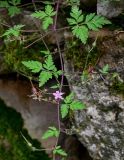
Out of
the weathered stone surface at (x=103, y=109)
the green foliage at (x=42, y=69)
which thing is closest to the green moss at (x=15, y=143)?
the weathered stone surface at (x=103, y=109)

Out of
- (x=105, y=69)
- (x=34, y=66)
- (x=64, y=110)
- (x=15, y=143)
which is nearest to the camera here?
(x=64, y=110)

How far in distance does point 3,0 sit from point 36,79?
599 millimetres

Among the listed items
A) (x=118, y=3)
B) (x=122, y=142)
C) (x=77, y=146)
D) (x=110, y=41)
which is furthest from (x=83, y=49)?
(x=77, y=146)

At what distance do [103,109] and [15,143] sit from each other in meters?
0.86

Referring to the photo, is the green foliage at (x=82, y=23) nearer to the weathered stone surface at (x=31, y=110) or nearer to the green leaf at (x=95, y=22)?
the green leaf at (x=95, y=22)

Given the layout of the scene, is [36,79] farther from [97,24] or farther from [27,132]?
[97,24]

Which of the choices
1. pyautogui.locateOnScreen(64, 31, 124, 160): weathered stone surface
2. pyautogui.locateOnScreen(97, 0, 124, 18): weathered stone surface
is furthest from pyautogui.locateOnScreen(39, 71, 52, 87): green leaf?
pyautogui.locateOnScreen(97, 0, 124, 18): weathered stone surface

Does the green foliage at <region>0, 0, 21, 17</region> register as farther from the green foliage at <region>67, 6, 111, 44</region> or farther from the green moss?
the green moss

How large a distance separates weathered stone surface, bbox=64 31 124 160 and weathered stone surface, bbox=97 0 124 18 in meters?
0.17

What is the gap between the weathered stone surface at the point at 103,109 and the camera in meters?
2.52

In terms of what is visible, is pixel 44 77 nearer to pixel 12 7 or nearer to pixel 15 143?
pixel 12 7

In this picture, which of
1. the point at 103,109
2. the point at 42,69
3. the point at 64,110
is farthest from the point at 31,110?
the point at 64,110

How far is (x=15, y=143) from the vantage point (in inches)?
122

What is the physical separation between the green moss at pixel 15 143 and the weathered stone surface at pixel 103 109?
0.54 meters
